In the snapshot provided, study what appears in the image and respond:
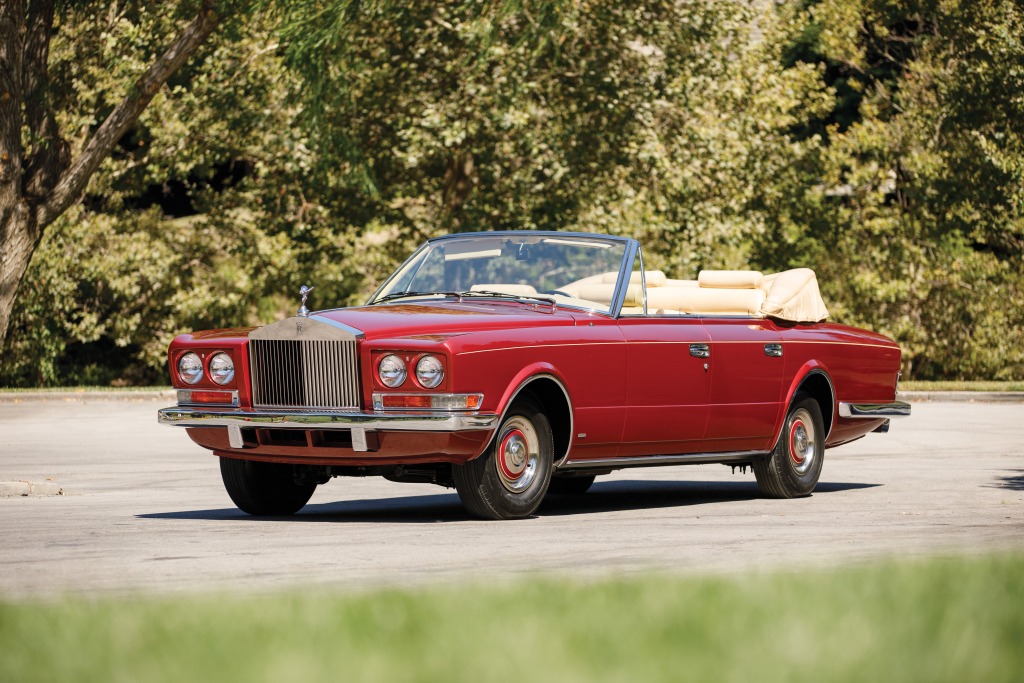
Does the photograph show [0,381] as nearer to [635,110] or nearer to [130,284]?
[130,284]

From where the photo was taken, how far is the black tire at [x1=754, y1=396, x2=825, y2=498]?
39.0 ft

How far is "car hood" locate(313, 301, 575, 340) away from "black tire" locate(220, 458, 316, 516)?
1.07 metres

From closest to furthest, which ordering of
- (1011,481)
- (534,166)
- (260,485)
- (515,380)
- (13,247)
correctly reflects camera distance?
(515,380)
(260,485)
(1011,481)
(13,247)
(534,166)

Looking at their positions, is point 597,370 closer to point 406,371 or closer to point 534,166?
point 406,371

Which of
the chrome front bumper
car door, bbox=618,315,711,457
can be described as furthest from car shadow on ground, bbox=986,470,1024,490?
the chrome front bumper

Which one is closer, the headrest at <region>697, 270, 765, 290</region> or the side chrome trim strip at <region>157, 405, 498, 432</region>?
the side chrome trim strip at <region>157, 405, 498, 432</region>

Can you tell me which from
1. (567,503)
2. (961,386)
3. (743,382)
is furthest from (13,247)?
(961,386)

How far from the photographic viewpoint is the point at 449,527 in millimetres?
9336

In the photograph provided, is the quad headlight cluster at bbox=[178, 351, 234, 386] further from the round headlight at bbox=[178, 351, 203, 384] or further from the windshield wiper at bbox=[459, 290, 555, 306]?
the windshield wiper at bbox=[459, 290, 555, 306]

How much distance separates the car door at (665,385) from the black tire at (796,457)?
1.05m

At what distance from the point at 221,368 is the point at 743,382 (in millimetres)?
3697

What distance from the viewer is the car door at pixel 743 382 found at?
11141 mm

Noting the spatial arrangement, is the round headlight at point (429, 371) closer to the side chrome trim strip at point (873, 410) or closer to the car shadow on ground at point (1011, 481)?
the side chrome trim strip at point (873, 410)

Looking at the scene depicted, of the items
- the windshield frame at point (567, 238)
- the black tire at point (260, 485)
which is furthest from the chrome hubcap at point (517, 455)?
the black tire at point (260, 485)
